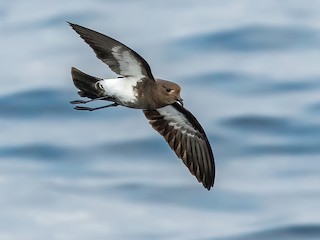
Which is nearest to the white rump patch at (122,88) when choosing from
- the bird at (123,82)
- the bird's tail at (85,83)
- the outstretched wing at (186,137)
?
the bird at (123,82)

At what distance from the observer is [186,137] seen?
13.7 meters

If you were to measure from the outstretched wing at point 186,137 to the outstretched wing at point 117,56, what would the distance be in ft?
3.69

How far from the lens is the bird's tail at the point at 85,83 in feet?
41.6

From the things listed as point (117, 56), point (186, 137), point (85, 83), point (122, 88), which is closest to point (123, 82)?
point (122, 88)

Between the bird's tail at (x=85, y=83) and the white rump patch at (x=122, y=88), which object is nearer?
the white rump patch at (x=122, y=88)

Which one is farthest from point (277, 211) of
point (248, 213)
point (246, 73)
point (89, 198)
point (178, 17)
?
point (178, 17)

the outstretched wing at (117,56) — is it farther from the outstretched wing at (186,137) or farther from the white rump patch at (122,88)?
the outstretched wing at (186,137)

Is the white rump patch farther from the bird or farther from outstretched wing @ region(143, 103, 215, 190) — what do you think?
outstretched wing @ region(143, 103, 215, 190)

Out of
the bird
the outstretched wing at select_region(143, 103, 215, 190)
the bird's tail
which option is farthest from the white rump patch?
the outstretched wing at select_region(143, 103, 215, 190)

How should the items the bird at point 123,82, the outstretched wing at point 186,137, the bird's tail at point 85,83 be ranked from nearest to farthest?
the bird at point 123,82, the bird's tail at point 85,83, the outstretched wing at point 186,137

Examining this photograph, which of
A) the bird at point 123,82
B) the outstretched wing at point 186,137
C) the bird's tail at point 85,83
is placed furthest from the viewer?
the outstretched wing at point 186,137

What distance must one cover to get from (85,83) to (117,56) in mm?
363

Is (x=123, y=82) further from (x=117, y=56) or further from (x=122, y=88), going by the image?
(x=117, y=56)

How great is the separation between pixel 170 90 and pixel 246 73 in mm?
18490
